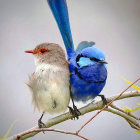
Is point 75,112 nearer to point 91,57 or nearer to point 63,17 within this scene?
point 91,57

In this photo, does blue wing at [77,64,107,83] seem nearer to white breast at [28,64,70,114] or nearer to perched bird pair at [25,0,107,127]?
perched bird pair at [25,0,107,127]

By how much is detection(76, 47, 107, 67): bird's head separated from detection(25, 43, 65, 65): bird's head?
0.60 feet

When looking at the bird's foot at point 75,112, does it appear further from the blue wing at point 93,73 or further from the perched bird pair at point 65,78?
the blue wing at point 93,73

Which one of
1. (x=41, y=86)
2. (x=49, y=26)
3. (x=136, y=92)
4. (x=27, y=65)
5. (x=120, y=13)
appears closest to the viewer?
(x=136, y=92)

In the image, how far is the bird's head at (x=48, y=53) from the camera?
7.13 feet

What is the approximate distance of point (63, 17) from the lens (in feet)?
6.56

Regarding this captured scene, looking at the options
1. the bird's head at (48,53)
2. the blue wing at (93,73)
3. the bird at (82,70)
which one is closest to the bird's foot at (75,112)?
the bird at (82,70)

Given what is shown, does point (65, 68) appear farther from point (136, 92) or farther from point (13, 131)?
point (13, 131)

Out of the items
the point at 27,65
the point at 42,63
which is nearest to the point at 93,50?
the point at 42,63

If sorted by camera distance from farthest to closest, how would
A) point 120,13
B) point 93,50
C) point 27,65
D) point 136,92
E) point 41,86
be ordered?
point 120,13 < point 27,65 < point 41,86 < point 93,50 < point 136,92

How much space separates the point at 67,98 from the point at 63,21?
0.44 metres

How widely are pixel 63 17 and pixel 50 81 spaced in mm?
370

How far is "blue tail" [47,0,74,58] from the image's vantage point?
1904 mm

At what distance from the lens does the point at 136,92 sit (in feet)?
5.69
